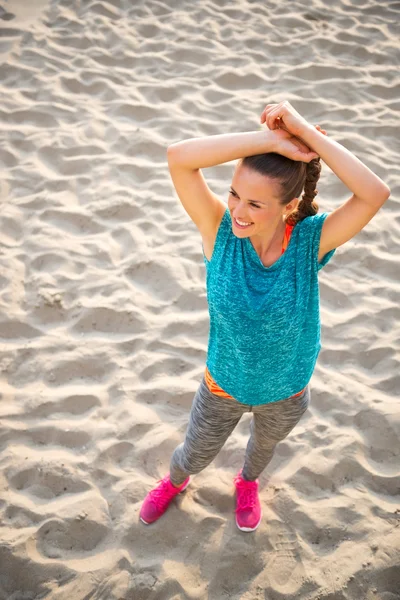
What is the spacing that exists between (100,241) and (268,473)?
73.7 inches

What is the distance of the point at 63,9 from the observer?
17.9 ft

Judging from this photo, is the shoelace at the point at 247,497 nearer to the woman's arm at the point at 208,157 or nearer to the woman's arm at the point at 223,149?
the woman's arm at the point at 208,157

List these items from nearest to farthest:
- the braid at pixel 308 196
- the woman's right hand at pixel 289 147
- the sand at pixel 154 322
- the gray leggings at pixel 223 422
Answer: the woman's right hand at pixel 289 147 < the braid at pixel 308 196 < the gray leggings at pixel 223 422 < the sand at pixel 154 322

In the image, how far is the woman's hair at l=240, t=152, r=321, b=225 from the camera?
157 centimetres

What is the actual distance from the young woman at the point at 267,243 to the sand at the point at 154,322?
0.83 metres

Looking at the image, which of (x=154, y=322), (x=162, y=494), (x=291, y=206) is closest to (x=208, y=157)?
(x=291, y=206)

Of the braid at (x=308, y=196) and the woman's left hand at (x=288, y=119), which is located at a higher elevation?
the woman's left hand at (x=288, y=119)

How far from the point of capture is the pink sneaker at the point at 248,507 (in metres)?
2.42

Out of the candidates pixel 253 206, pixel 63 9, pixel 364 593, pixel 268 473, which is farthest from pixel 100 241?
pixel 63 9

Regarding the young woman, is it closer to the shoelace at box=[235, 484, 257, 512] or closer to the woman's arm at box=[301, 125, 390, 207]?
the woman's arm at box=[301, 125, 390, 207]

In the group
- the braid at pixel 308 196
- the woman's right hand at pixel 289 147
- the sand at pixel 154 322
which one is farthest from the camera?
the sand at pixel 154 322

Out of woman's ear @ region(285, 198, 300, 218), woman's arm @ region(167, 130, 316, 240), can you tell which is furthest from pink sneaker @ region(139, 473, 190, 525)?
woman's ear @ region(285, 198, 300, 218)

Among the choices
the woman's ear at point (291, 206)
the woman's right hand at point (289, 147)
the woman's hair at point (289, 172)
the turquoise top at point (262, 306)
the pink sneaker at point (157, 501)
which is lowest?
the pink sneaker at point (157, 501)

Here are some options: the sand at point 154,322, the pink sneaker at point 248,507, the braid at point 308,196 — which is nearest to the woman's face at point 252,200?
the braid at point 308,196
